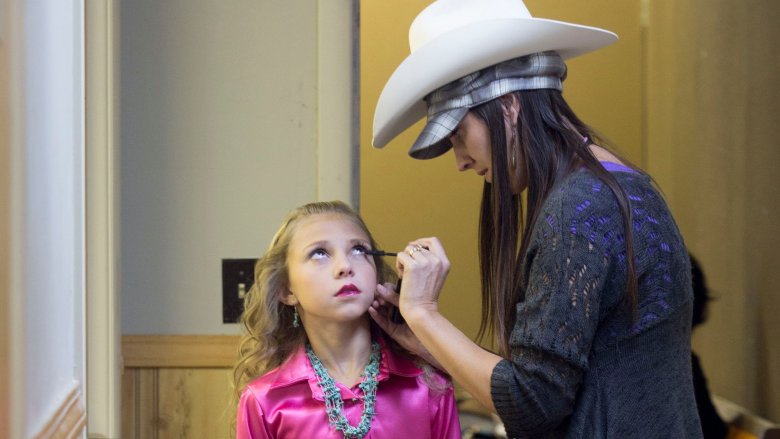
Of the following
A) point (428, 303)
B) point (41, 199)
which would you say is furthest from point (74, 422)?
point (428, 303)

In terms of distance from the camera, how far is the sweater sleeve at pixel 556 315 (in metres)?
1.20

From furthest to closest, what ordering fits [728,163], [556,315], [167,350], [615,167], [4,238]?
[728,163]
[167,350]
[615,167]
[556,315]
[4,238]

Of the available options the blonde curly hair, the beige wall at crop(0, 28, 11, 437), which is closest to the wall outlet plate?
the blonde curly hair

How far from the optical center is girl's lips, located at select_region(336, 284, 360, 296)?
1677 millimetres

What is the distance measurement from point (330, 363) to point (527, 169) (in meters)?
0.61

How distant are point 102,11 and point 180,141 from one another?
33 centimetres

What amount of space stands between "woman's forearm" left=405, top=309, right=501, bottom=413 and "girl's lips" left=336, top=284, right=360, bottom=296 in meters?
0.32

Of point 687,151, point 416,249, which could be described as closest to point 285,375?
point 416,249

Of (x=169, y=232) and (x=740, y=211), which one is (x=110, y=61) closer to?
(x=169, y=232)

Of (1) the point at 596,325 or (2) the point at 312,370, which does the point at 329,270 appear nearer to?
(2) the point at 312,370

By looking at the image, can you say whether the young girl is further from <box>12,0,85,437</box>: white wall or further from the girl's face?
<box>12,0,85,437</box>: white wall

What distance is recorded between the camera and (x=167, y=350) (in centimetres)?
225

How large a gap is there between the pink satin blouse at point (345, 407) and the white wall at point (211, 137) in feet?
1.91

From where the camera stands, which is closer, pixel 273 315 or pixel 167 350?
pixel 273 315
